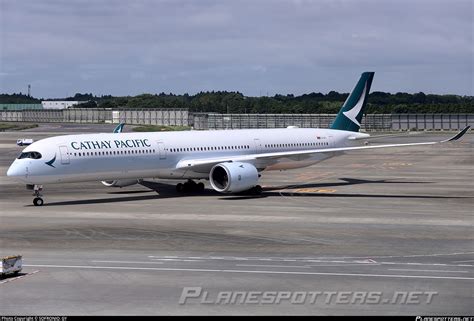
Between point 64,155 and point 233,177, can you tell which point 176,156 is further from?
point 64,155

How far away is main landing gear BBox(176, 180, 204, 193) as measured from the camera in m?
52.9

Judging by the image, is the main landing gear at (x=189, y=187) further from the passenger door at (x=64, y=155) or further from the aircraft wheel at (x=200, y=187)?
the passenger door at (x=64, y=155)

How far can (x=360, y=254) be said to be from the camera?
30.6 meters

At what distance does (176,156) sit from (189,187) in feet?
10.1

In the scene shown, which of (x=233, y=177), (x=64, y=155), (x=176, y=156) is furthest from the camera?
(x=176, y=156)

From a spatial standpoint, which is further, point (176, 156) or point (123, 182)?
point (123, 182)

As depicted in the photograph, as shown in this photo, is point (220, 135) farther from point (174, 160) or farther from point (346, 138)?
point (346, 138)

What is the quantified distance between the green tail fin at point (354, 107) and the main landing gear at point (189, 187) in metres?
14.4

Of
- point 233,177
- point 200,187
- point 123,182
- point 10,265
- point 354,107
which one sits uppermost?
point 354,107

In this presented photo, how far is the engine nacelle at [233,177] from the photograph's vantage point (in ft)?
159

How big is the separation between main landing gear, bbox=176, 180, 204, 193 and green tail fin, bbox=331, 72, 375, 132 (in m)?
14.4

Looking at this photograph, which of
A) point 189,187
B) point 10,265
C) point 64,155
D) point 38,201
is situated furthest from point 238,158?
point 10,265

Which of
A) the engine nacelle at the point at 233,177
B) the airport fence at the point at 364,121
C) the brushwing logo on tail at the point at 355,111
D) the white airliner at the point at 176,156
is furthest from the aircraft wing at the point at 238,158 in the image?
the airport fence at the point at 364,121

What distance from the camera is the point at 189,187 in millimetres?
52906
